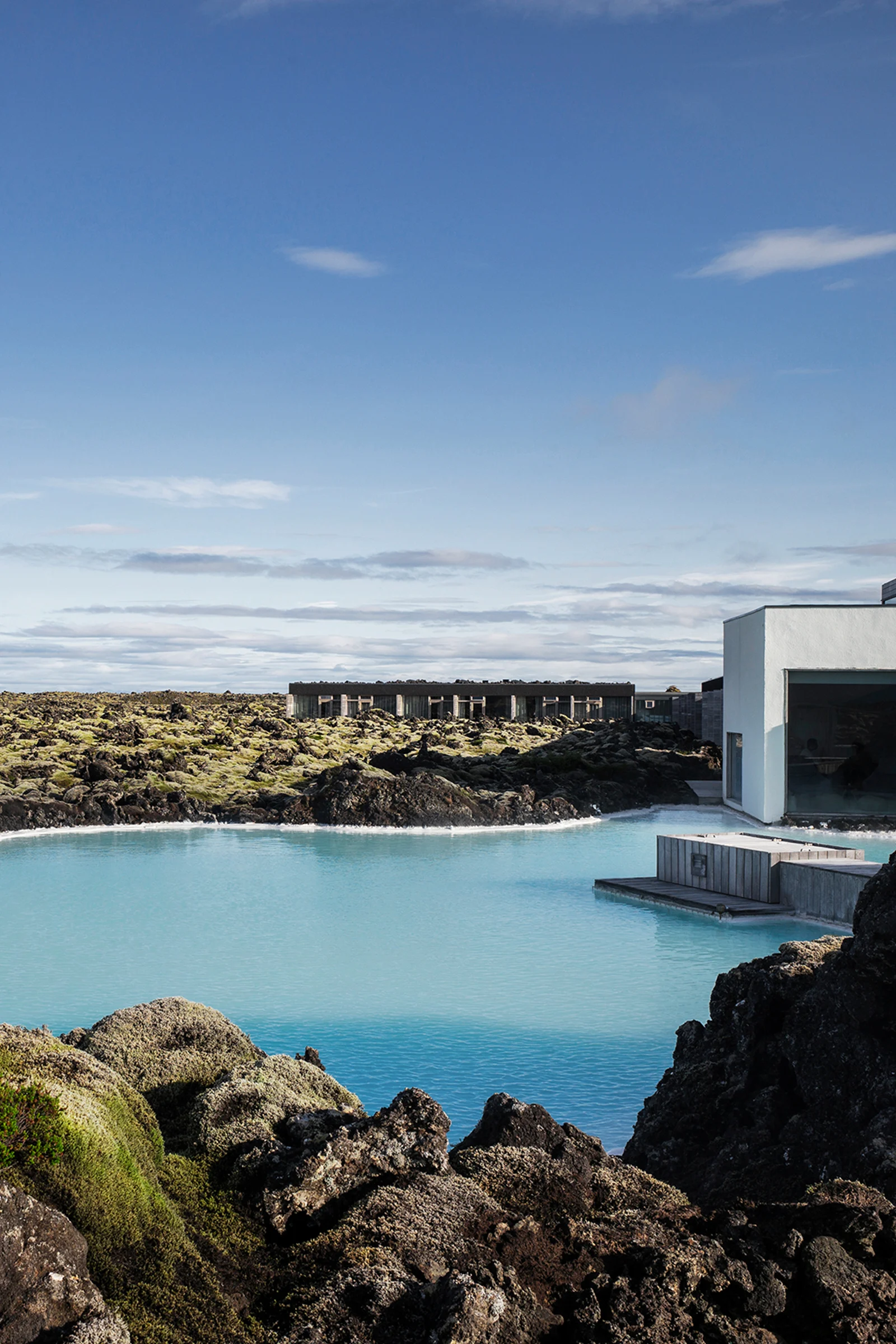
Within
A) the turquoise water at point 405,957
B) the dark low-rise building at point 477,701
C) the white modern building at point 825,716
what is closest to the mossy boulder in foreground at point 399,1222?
the turquoise water at point 405,957

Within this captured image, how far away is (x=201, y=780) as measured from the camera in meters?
30.7

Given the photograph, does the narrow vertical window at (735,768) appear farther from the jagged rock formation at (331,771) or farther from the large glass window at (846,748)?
the jagged rock formation at (331,771)

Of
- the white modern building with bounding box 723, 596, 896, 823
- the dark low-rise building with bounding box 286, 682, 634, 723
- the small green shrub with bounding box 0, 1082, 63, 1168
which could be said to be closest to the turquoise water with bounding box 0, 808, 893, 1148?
the white modern building with bounding box 723, 596, 896, 823

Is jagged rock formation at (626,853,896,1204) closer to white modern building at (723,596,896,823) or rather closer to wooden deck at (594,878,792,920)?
wooden deck at (594,878,792,920)

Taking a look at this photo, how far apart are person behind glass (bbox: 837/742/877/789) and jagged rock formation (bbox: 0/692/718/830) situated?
6.77 metres

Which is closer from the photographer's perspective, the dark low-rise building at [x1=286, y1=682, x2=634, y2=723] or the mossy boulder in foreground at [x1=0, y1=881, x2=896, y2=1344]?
the mossy boulder in foreground at [x1=0, y1=881, x2=896, y2=1344]

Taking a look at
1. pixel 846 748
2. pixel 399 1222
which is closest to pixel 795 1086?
pixel 399 1222

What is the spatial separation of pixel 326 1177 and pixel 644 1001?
22.5 ft

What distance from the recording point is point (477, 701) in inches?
2293

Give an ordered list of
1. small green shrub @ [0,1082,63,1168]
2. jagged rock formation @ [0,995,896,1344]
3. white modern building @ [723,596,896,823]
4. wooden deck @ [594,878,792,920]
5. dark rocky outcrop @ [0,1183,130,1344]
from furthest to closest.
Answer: white modern building @ [723,596,896,823] < wooden deck @ [594,878,792,920] < small green shrub @ [0,1082,63,1168] < jagged rock formation @ [0,995,896,1344] < dark rocky outcrop @ [0,1183,130,1344]

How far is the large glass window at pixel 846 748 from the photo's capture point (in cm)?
2328

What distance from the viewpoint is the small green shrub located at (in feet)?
12.6

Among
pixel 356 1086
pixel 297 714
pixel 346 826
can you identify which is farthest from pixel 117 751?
pixel 356 1086

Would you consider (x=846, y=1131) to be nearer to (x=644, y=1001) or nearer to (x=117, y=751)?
(x=644, y=1001)
